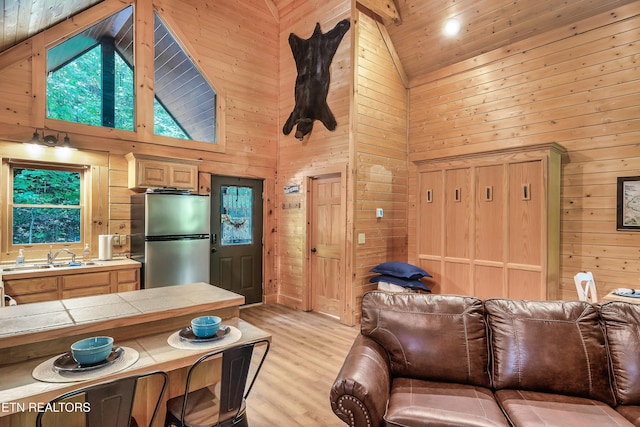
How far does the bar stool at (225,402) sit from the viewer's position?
1.56 metres

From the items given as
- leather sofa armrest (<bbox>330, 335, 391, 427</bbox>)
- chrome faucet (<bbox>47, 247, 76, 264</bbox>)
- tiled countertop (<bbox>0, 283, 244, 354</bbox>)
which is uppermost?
chrome faucet (<bbox>47, 247, 76, 264</bbox>)

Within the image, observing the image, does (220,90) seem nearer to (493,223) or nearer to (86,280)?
(86,280)

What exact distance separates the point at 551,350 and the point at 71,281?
4311 millimetres

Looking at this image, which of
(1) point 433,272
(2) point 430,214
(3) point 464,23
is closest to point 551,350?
(1) point 433,272

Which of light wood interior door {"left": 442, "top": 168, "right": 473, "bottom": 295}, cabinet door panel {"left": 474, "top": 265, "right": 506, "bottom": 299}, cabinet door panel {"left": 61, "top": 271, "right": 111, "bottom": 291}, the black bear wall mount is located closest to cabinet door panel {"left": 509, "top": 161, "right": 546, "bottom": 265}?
cabinet door panel {"left": 474, "top": 265, "right": 506, "bottom": 299}

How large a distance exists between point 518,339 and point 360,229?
2.71 metres

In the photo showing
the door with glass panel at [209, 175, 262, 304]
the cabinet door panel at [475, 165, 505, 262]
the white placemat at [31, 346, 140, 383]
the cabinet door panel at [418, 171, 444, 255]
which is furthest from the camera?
the door with glass panel at [209, 175, 262, 304]

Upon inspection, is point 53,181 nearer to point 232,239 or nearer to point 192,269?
point 192,269

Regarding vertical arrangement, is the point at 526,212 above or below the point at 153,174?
below

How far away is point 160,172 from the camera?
4.50 metres

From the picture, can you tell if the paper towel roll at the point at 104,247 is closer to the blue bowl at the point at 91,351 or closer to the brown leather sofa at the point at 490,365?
the blue bowl at the point at 91,351

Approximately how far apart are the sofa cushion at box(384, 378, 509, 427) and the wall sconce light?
4.29 metres

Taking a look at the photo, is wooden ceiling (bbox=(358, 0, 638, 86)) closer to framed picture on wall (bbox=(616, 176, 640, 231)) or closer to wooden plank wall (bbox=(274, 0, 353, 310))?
wooden plank wall (bbox=(274, 0, 353, 310))

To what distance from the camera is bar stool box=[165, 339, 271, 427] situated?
1562 millimetres
